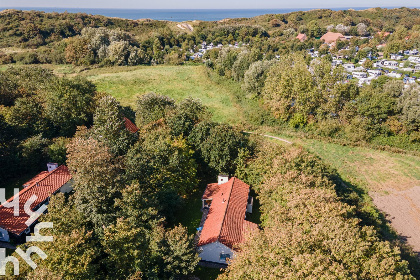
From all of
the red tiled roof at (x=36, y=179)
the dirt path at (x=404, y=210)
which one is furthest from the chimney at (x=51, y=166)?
the dirt path at (x=404, y=210)

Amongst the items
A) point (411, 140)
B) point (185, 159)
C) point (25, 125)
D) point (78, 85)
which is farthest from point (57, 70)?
point (411, 140)

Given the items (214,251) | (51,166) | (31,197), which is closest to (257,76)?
(51,166)

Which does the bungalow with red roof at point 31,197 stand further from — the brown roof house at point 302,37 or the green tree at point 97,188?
the brown roof house at point 302,37

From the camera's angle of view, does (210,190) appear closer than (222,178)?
Yes

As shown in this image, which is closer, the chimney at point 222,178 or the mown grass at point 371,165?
the chimney at point 222,178

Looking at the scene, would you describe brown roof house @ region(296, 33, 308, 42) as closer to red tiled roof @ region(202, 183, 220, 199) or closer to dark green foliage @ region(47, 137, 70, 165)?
red tiled roof @ region(202, 183, 220, 199)

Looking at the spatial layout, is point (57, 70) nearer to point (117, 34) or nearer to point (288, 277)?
point (117, 34)

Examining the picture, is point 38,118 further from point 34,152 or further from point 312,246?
point 312,246
